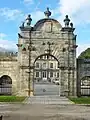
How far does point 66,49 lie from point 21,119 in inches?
740

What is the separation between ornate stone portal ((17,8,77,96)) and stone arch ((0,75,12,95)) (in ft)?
5.78

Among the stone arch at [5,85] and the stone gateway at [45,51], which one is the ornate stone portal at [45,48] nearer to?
the stone gateway at [45,51]

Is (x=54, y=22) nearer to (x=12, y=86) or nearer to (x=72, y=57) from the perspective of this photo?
(x=72, y=57)

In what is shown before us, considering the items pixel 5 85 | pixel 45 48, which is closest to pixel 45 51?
pixel 45 48

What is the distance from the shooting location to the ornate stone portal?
33312 millimetres

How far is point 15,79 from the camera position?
3366 centimetres

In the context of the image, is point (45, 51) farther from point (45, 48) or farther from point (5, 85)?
point (5, 85)

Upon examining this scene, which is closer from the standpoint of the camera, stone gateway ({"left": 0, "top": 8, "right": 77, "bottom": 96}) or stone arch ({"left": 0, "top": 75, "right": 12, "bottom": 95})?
stone gateway ({"left": 0, "top": 8, "right": 77, "bottom": 96})

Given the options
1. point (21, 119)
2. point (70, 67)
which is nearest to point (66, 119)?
point (21, 119)

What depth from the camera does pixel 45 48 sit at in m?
33.5

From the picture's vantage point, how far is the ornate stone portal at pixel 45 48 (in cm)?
3331

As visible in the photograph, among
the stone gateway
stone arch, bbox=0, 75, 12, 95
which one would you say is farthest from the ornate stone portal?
stone arch, bbox=0, 75, 12, 95

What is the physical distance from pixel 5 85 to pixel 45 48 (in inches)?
241

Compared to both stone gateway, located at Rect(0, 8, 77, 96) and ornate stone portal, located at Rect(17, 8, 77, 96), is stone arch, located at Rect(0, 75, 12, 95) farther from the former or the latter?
ornate stone portal, located at Rect(17, 8, 77, 96)
